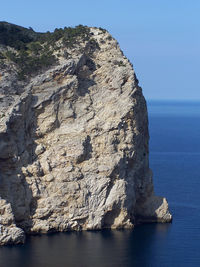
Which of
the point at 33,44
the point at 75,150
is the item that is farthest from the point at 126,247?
the point at 33,44

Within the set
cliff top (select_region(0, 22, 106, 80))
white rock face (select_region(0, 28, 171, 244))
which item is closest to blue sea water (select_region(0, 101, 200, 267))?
white rock face (select_region(0, 28, 171, 244))

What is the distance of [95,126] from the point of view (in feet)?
253

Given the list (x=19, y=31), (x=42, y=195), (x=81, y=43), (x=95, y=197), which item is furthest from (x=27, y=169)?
(x=19, y=31)

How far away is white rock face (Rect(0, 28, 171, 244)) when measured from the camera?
72.8 meters

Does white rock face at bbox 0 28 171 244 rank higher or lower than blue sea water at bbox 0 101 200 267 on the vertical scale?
higher

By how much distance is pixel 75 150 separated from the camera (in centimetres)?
7538

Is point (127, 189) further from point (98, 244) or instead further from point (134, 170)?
point (98, 244)

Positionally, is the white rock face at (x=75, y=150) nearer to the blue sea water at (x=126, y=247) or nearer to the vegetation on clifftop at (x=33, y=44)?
the vegetation on clifftop at (x=33, y=44)

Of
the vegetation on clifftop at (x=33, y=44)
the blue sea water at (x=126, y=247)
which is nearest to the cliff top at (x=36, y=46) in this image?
the vegetation on clifftop at (x=33, y=44)

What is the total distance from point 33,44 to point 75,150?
15.3 metres

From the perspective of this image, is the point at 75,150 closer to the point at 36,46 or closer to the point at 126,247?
the point at 126,247

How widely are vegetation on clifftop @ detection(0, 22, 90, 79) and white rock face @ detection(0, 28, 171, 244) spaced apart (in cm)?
136

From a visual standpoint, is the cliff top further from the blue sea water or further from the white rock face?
the blue sea water

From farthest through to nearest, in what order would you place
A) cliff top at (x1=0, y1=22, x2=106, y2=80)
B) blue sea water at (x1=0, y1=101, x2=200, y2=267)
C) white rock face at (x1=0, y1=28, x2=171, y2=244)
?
1. cliff top at (x1=0, y1=22, x2=106, y2=80)
2. white rock face at (x1=0, y1=28, x2=171, y2=244)
3. blue sea water at (x1=0, y1=101, x2=200, y2=267)
